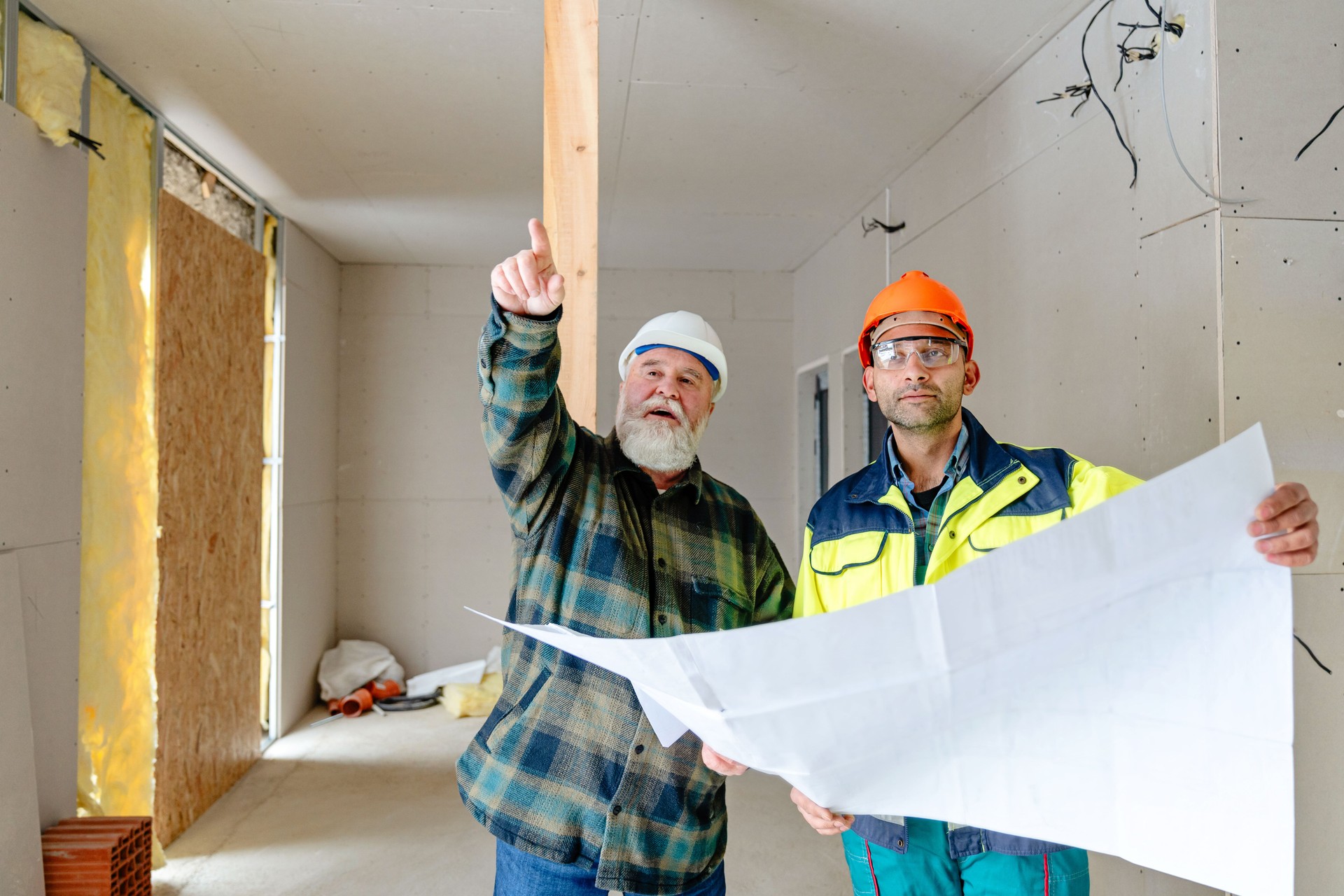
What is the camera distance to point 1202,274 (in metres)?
2.00

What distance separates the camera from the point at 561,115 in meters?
1.94

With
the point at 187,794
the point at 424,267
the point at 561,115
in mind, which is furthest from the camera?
the point at 424,267

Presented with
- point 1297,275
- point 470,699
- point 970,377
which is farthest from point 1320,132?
point 470,699

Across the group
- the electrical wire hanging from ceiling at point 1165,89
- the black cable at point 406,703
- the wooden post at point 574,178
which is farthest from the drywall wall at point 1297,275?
the black cable at point 406,703

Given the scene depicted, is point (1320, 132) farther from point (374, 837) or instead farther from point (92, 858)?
point (374, 837)

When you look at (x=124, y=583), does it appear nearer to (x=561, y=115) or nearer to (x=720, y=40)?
(x=561, y=115)

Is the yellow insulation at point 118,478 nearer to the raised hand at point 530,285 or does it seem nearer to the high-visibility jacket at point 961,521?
the raised hand at point 530,285

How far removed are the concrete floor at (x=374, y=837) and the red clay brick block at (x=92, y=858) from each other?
588 mm

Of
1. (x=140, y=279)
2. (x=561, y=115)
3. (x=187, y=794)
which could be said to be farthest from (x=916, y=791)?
(x=187, y=794)

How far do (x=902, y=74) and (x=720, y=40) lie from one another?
0.68 meters

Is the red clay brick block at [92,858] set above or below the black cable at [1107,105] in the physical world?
below

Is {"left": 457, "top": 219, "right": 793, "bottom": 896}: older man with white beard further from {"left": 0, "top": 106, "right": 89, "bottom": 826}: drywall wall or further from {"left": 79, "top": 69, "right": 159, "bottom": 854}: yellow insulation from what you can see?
{"left": 79, "top": 69, "right": 159, "bottom": 854}: yellow insulation

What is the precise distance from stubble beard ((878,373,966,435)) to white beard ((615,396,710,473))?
37 cm

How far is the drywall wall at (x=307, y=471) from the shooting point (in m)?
4.98
